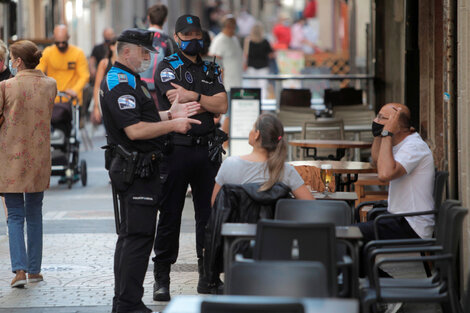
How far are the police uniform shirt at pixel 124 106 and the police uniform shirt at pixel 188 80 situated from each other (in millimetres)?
684

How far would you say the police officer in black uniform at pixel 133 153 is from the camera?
6.62 metres

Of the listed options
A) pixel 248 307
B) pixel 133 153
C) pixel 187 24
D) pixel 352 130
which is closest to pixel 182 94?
pixel 187 24

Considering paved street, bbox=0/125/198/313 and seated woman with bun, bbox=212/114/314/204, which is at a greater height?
seated woman with bun, bbox=212/114/314/204

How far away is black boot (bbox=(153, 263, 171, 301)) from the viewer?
7535mm

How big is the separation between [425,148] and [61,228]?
5.23 m

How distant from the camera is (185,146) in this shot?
7434 mm

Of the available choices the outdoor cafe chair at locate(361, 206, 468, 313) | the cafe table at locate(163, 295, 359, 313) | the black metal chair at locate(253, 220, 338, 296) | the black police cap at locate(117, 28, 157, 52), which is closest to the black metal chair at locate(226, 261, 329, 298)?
the cafe table at locate(163, 295, 359, 313)

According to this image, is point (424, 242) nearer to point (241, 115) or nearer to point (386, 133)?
point (386, 133)

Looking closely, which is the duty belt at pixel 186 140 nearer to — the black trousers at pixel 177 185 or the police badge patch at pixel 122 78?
the black trousers at pixel 177 185

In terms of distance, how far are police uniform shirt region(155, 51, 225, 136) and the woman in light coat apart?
1239 millimetres

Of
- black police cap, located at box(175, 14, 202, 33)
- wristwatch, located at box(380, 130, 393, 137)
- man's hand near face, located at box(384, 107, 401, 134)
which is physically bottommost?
wristwatch, located at box(380, 130, 393, 137)

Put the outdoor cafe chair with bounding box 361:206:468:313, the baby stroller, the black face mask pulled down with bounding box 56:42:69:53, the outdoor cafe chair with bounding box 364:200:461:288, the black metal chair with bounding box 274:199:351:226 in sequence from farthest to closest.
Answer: the black face mask pulled down with bounding box 56:42:69:53
the baby stroller
the black metal chair with bounding box 274:199:351:226
the outdoor cafe chair with bounding box 364:200:461:288
the outdoor cafe chair with bounding box 361:206:468:313

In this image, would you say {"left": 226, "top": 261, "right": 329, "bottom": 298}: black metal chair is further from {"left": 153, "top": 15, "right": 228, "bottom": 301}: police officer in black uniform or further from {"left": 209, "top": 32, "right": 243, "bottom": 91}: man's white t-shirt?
{"left": 209, "top": 32, "right": 243, "bottom": 91}: man's white t-shirt

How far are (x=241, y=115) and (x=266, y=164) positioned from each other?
7.35 meters
